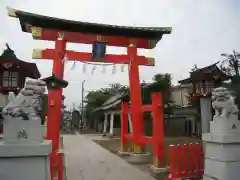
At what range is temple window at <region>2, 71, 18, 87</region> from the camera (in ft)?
31.6

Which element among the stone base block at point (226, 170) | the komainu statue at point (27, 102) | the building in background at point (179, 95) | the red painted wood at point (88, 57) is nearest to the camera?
the komainu statue at point (27, 102)

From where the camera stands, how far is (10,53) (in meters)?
10.7

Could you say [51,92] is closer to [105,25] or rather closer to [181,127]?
[105,25]

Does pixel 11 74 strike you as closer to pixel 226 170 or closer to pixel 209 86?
pixel 209 86

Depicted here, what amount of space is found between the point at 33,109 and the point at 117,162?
20.3 feet

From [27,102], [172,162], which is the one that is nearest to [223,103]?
[172,162]

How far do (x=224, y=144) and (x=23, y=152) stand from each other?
407cm

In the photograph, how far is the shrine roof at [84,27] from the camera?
8.65 m

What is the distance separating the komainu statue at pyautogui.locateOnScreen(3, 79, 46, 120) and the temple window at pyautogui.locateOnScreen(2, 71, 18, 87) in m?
5.67

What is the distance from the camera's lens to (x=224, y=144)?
514cm

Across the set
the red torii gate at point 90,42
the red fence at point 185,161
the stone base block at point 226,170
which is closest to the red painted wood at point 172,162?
the red fence at point 185,161

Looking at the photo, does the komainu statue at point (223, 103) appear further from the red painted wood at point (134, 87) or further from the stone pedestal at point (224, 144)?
the red painted wood at point (134, 87)

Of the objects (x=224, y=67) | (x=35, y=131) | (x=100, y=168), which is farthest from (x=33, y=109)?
(x=224, y=67)

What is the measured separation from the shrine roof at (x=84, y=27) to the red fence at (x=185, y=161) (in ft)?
17.8
